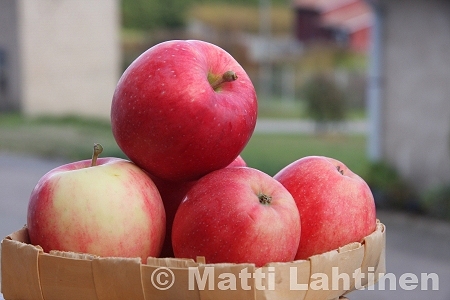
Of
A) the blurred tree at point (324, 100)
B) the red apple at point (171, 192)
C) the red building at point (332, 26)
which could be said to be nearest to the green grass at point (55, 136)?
the blurred tree at point (324, 100)

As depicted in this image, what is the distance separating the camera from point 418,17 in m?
5.88

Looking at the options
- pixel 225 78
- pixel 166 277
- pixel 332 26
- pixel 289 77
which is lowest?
pixel 289 77

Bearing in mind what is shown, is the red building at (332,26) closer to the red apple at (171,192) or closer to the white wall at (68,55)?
the white wall at (68,55)

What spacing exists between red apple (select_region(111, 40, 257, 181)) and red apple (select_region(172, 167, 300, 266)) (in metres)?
0.07

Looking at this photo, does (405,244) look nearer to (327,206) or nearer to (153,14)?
(327,206)

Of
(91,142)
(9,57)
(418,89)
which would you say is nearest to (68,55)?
(9,57)

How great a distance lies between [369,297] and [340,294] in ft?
9.78

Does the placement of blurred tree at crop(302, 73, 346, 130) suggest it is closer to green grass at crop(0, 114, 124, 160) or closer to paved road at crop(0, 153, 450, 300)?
green grass at crop(0, 114, 124, 160)

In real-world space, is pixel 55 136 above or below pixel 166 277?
below

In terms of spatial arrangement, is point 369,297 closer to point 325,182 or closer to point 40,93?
point 325,182

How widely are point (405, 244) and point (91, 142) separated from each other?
314 inches

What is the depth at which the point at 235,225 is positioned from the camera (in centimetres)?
102

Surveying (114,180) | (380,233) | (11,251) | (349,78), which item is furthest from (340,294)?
(349,78)

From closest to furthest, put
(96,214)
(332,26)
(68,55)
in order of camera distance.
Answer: (96,214) → (68,55) → (332,26)
